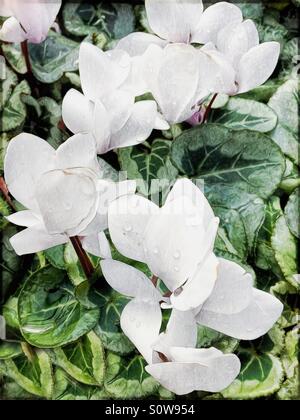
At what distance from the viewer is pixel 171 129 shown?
798 millimetres

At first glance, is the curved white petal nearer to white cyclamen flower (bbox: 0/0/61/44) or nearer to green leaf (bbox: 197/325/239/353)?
green leaf (bbox: 197/325/239/353)

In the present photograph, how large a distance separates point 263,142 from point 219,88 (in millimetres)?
86

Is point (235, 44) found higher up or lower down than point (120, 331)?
higher up

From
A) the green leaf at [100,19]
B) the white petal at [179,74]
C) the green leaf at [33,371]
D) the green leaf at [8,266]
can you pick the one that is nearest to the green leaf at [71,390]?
the green leaf at [33,371]

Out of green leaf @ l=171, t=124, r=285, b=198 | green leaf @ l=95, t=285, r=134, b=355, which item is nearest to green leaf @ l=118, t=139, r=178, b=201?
green leaf @ l=171, t=124, r=285, b=198

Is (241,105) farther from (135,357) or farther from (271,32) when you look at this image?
(135,357)

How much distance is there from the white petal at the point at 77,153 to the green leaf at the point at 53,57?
0.71 ft

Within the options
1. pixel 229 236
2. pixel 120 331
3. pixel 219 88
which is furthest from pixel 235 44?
pixel 120 331

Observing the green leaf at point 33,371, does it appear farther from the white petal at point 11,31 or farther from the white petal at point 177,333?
the white petal at point 11,31

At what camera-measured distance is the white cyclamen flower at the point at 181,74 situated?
2.28 feet

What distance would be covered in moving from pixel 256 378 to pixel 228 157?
252mm

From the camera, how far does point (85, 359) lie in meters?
0.70

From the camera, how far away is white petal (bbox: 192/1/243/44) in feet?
2.45
